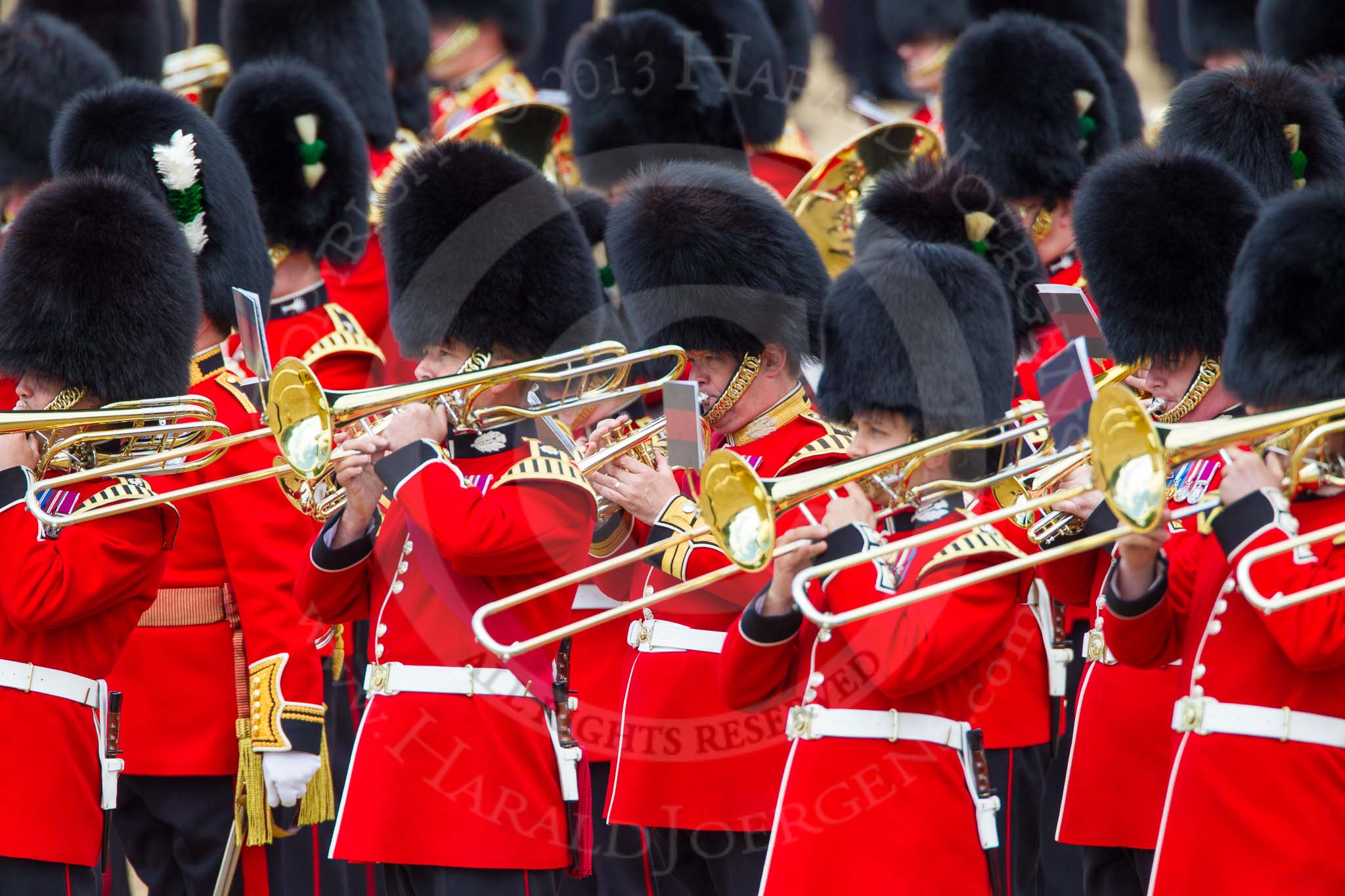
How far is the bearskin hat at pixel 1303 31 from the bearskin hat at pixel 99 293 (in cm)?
321

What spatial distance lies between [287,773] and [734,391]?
1.18m

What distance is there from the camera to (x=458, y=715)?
3449 millimetres

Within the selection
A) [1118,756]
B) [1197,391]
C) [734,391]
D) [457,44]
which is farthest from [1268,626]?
[457,44]

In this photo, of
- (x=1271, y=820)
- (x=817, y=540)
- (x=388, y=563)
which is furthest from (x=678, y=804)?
(x=1271, y=820)

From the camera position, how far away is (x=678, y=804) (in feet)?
12.5

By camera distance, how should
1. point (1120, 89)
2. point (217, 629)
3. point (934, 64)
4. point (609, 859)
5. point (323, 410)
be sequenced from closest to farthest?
point (323, 410) → point (217, 629) → point (609, 859) → point (1120, 89) → point (934, 64)

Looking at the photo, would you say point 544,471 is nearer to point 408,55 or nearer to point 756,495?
point 756,495

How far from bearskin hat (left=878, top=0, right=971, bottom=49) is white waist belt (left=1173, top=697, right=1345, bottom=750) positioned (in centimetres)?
508

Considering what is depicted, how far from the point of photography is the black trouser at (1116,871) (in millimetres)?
3646

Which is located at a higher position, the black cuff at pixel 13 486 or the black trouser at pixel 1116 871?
the black cuff at pixel 13 486

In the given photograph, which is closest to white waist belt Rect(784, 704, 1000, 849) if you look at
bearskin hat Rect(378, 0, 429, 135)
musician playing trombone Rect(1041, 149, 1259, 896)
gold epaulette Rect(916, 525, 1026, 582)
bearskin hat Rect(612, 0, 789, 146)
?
gold epaulette Rect(916, 525, 1026, 582)

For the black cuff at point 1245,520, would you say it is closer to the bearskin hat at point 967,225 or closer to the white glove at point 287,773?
the bearskin hat at point 967,225

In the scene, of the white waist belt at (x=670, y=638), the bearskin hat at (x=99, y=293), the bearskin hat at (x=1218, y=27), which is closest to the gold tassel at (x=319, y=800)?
the white waist belt at (x=670, y=638)

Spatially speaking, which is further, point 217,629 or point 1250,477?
point 217,629
